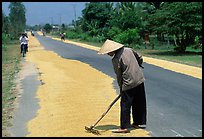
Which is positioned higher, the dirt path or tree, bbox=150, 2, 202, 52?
tree, bbox=150, 2, 202, 52

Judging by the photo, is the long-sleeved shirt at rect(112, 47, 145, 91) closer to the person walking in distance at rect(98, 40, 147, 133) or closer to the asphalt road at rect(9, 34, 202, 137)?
the person walking in distance at rect(98, 40, 147, 133)

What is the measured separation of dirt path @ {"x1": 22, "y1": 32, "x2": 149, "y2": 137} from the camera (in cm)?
732

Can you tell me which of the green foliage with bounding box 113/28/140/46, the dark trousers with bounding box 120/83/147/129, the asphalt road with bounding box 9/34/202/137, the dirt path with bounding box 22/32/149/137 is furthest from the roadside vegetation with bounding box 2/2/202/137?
the asphalt road with bounding box 9/34/202/137

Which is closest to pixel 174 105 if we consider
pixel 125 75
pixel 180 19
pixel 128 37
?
pixel 125 75

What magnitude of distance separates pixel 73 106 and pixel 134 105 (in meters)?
2.38

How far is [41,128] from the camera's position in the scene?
751 cm

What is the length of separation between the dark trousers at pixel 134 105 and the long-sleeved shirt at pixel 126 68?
0.45 ft

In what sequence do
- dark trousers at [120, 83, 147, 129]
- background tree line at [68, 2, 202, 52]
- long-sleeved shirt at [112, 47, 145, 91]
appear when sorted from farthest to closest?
background tree line at [68, 2, 202, 52], dark trousers at [120, 83, 147, 129], long-sleeved shirt at [112, 47, 145, 91]

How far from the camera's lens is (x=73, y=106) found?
9.46 meters

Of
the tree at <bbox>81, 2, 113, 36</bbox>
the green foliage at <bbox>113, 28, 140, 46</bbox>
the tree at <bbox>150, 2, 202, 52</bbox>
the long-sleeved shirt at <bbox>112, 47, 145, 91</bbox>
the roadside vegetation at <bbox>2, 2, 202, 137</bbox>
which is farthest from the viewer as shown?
the tree at <bbox>81, 2, 113, 36</bbox>

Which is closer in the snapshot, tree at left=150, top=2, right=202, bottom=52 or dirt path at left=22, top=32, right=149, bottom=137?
dirt path at left=22, top=32, right=149, bottom=137

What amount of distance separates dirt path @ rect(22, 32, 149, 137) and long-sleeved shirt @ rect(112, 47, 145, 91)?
830 mm

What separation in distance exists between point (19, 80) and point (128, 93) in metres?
8.68

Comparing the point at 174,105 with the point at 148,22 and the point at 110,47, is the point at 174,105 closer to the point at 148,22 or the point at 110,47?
the point at 110,47
